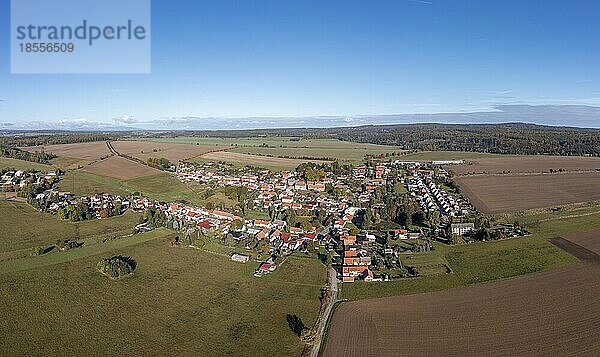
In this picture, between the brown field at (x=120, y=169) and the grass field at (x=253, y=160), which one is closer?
the brown field at (x=120, y=169)

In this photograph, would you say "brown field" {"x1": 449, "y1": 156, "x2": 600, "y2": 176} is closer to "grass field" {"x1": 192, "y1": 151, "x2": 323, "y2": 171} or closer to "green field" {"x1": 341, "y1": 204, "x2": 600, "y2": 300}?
"grass field" {"x1": 192, "y1": 151, "x2": 323, "y2": 171}

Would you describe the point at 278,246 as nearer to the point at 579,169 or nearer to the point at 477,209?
the point at 477,209

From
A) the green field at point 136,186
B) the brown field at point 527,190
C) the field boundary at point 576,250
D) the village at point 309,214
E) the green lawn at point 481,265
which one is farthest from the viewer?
the green field at point 136,186

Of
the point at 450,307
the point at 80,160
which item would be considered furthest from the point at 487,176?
the point at 80,160

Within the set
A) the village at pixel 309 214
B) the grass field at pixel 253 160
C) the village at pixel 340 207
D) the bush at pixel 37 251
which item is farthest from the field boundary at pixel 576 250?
the grass field at pixel 253 160

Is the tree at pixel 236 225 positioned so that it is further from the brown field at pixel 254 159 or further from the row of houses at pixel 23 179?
the brown field at pixel 254 159
